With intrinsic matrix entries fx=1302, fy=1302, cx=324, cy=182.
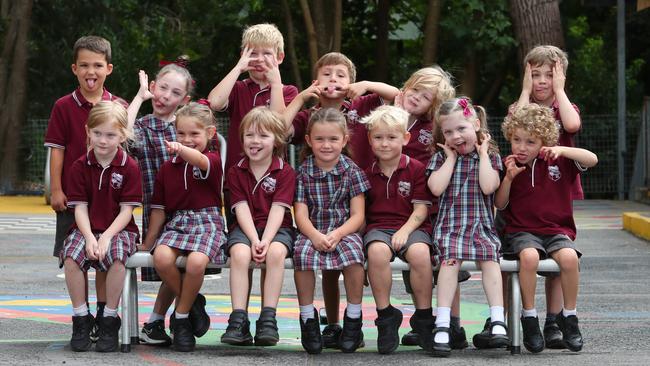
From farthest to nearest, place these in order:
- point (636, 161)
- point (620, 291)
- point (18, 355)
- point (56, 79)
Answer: point (56, 79) → point (636, 161) → point (620, 291) → point (18, 355)

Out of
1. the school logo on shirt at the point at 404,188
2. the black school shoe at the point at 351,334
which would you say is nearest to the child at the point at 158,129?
the black school shoe at the point at 351,334

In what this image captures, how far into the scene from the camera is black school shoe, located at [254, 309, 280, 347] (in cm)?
701

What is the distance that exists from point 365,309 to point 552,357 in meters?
2.58

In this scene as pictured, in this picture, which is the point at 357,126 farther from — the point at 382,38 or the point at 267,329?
the point at 382,38

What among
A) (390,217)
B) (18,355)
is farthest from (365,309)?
(18,355)

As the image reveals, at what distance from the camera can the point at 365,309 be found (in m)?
9.41

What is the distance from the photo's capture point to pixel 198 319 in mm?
7555

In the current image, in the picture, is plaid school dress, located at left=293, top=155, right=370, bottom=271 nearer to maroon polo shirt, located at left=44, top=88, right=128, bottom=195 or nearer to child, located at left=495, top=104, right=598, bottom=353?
child, located at left=495, top=104, right=598, bottom=353

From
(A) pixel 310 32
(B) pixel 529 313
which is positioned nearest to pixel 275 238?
(B) pixel 529 313

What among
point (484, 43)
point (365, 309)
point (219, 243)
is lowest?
point (365, 309)

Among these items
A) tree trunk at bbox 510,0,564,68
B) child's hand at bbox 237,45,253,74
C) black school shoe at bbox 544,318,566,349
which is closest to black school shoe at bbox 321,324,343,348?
black school shoe at bbox 544,318,566,349

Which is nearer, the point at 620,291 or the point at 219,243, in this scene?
the point at 219,243

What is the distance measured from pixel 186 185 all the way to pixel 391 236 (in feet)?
3.97

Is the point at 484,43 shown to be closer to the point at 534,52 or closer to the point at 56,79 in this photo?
the point at 56,79
